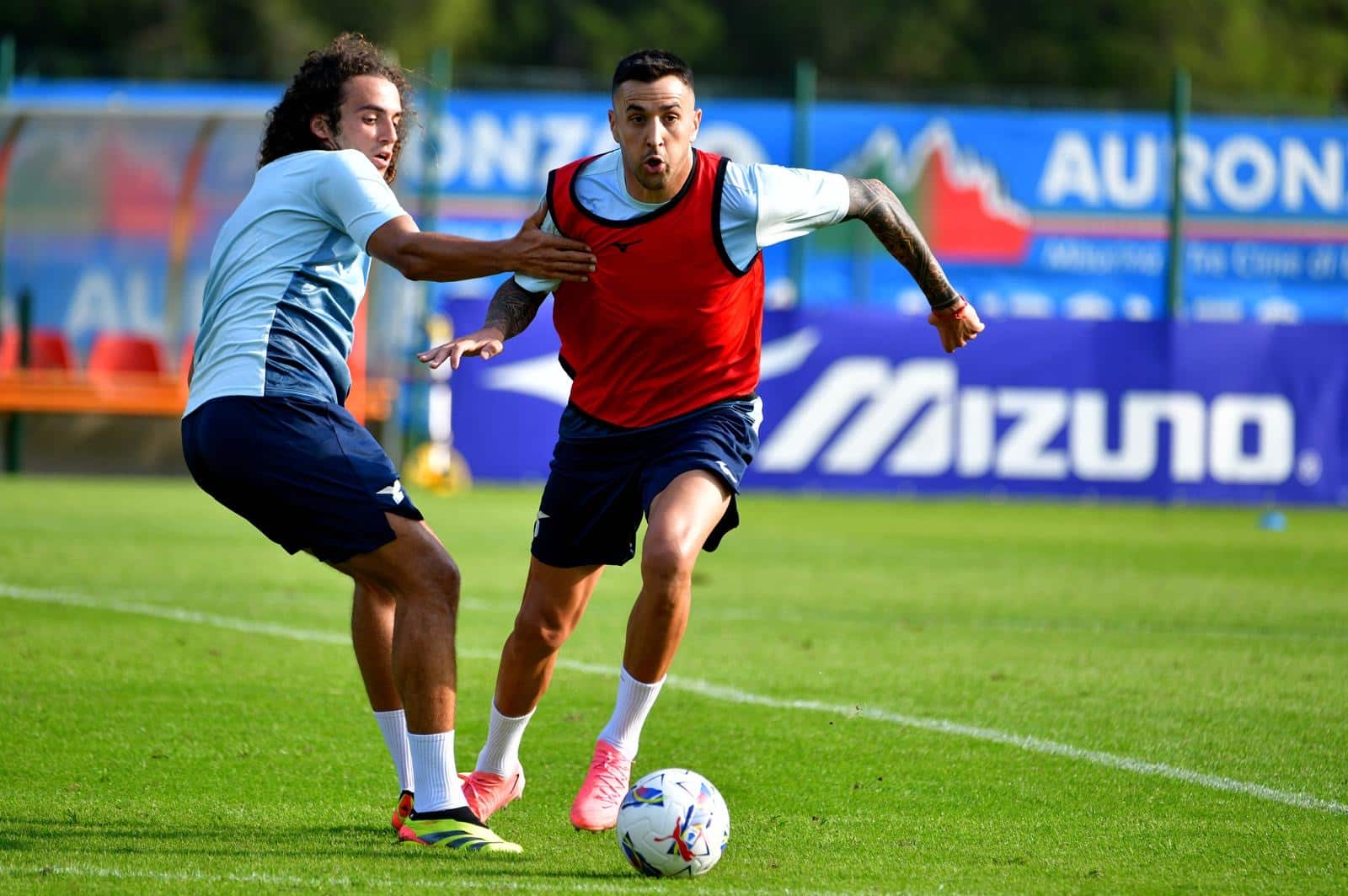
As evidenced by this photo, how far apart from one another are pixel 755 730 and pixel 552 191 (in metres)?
2.13

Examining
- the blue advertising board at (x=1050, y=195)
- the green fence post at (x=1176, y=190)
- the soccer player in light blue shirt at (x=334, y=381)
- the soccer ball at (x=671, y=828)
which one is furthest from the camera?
the blue advertising board at (x=1050, y=195)

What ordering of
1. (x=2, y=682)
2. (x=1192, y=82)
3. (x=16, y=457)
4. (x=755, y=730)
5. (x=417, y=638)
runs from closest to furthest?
(x=417, y=638) < (x=755, y=730) < (x=2, y=682) < (x=16, y=457) < (x=1192, y=82)

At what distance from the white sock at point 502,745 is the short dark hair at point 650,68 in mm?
1820

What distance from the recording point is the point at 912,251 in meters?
5.42

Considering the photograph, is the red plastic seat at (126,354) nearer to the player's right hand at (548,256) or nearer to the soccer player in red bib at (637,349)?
the soccer player in red bib at (637,349)

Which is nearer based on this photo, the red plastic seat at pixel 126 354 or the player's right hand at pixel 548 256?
the player's right hand at pixel 548 256

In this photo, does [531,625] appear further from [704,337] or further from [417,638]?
[704,337]

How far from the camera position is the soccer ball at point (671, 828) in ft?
14.5

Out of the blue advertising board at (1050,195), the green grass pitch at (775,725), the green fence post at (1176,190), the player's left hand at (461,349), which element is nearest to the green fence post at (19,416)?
the blue advertising board at (1050,195)

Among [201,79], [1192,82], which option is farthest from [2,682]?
[1192,82]

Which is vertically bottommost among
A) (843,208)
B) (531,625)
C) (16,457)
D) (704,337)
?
(16,457)

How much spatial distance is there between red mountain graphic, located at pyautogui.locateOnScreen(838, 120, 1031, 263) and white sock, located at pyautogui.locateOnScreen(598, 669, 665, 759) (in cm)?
2011

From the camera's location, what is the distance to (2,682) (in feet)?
22.4

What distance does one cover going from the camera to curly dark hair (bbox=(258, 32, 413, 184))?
489 cm
